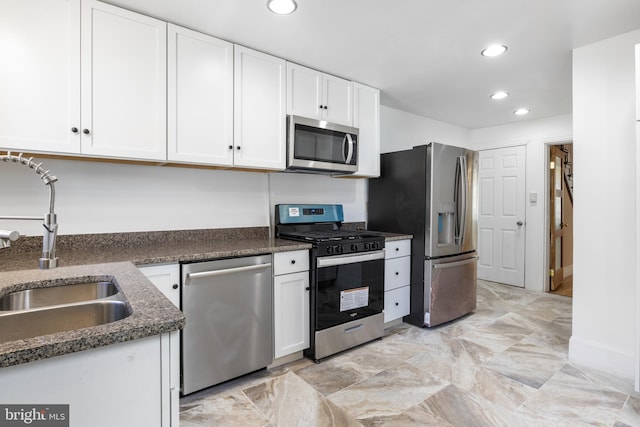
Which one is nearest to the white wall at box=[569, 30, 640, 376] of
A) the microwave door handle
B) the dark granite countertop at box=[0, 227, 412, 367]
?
the dark granite countertop at box=[0, 227, 412, 367]

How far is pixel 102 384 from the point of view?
73 cm

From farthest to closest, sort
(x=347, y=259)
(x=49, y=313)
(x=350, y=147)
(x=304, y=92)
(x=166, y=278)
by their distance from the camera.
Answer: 1. (x=350, y=147)
2. (x=304, y=92)
3. (x=347, y=259)
4. (x=166, y=278)
5. (x=49, y=313)

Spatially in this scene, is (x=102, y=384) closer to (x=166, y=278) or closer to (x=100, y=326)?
(x=100, y=326)

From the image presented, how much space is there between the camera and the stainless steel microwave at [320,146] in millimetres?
2598

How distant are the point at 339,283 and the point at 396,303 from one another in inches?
35.0

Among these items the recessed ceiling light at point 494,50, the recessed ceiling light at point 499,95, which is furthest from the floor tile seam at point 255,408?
the recessed ceiling light at point 499,95

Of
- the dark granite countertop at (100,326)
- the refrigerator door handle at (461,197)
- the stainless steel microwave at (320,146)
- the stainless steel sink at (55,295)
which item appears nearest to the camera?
the dark granite countertop at (100,326)

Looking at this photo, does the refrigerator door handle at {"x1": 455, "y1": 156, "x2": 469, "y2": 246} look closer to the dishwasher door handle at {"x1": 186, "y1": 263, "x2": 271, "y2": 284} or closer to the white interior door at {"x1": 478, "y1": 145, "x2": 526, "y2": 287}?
the white interior door at {"x1": 478, "y1": 145, "x2": 526, "y2": 287}

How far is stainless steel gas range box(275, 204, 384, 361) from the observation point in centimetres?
245

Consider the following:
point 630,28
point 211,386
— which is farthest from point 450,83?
point 211,386

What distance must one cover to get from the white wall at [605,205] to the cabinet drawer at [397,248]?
129 cm

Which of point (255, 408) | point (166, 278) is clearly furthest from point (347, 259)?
point (166, 278)

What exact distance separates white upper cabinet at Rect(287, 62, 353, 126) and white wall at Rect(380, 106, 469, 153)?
1.01 metres

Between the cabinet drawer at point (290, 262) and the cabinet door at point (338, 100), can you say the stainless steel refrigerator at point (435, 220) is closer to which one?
the cabinet door at point (338, 100)
